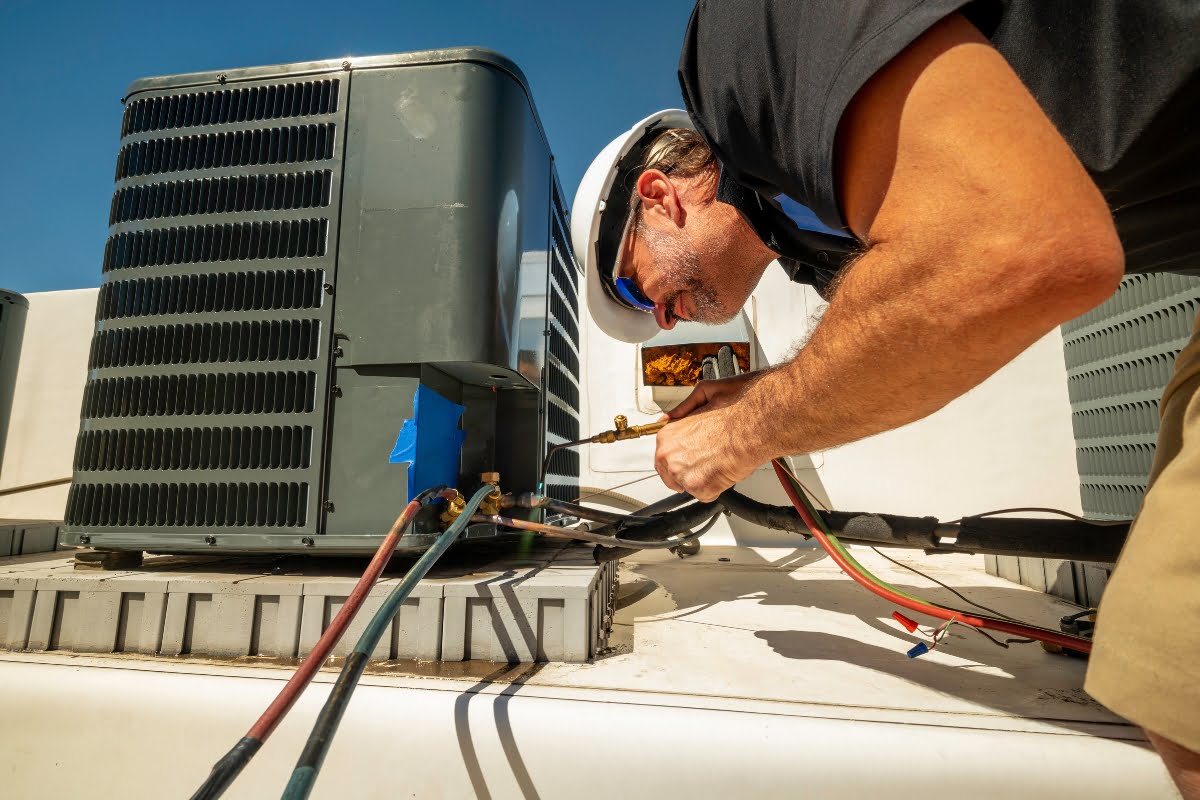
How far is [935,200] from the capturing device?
338 millimetres

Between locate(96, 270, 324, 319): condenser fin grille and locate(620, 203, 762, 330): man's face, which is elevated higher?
locate(620, 203, 762, 330): man's face

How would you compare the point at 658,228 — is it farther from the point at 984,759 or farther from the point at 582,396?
the point at 582,396

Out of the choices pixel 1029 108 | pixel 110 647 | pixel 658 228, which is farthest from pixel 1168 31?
pixel 110 647

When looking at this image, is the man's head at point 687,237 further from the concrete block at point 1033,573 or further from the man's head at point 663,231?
the concrete block at point 1033,573

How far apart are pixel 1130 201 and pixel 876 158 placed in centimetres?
29

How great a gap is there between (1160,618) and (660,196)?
26.8 inches

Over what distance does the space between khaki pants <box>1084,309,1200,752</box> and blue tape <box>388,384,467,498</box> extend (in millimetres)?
691

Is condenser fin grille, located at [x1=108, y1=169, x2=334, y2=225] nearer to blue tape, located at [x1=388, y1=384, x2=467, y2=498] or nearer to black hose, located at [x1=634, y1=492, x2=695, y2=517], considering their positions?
blue tape, located at [x1=388, y1=384, x2=467, y2=498]

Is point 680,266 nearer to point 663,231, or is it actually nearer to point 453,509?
point 663,231

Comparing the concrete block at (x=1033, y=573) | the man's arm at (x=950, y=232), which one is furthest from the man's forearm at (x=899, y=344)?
the concrete block at (x=1033, y=573)

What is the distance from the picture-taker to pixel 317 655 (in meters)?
0.44

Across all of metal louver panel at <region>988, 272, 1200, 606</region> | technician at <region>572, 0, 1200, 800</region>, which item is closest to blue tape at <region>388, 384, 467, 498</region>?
technician at <region>572, 0, 1200, 800</region>

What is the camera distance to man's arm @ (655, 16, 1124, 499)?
31cm

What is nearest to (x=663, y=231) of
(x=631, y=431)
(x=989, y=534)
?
(x=631, y=431)
